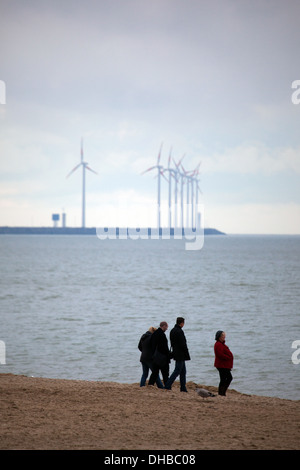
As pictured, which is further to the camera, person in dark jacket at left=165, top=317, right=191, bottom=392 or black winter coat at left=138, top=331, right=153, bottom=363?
black winter coat at left=138, top=331, right=153, bottom=363

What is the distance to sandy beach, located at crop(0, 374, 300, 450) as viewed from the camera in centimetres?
1102

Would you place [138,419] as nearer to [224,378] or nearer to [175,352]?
[175,352]

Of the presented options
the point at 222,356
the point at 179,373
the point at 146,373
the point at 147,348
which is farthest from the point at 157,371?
the point at 222,356

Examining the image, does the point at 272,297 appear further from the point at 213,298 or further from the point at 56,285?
the point at 56,285

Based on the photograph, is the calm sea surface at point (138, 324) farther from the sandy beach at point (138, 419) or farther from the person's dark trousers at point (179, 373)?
the sandy beach at point (138, 419)

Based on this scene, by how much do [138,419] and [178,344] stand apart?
2.64 metres

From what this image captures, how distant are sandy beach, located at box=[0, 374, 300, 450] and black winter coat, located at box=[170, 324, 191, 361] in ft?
3.27

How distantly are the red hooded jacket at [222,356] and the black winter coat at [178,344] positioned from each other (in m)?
0.69

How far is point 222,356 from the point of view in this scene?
15.0m

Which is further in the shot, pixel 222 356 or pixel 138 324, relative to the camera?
pixel 138 324

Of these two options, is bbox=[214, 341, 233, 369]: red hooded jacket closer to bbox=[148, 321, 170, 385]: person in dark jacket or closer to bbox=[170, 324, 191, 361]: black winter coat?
bbox=[170, 324, 191, 361]: black winter coat

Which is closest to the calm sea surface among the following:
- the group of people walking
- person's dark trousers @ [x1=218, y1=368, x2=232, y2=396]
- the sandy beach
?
person's dark trousers @ [x1=218, y1=368, x2=232, y2=396]

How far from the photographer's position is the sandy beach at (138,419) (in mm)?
11023
